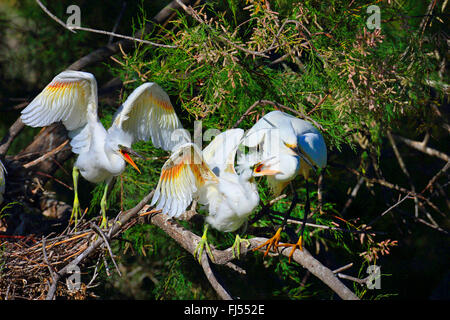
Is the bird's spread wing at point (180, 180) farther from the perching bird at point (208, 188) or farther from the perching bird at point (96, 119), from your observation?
the perching bird at point (96, 119)

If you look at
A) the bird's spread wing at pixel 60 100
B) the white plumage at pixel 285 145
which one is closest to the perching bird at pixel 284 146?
the white plumage at pixel 285 145

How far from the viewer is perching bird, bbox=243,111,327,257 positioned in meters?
1.76

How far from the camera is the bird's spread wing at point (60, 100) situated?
1997 millimetres

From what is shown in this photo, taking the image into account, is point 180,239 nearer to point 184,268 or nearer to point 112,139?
point 112,139

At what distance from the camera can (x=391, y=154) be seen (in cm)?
284

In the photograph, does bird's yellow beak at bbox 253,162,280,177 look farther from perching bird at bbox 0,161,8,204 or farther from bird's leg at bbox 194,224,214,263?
perching bird at bbox 0,161,8,204

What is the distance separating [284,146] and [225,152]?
0.21 metres

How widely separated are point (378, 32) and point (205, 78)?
0.72 metres

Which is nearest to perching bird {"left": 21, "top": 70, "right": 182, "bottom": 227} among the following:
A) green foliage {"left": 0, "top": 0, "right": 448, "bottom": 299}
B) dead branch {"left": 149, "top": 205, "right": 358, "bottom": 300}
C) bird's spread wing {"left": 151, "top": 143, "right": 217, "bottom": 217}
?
green foliage {"left": 0, "top": 0, "right": 448, "bottom": 299}

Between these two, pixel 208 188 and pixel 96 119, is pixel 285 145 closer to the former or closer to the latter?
pixel 208 188

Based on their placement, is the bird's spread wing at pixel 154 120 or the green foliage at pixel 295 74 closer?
the green foliage at pixel 295 74

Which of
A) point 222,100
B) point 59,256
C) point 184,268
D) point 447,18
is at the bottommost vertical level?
point 184,268
